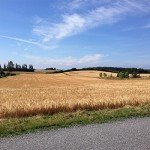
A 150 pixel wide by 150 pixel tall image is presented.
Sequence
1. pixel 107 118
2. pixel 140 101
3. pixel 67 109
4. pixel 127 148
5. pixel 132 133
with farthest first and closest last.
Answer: pixel 140 101, pixel 67 109, pixel 107 118, pixel 132 133, pixel 127 148

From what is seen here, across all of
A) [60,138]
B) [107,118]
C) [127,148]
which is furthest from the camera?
[107,118]

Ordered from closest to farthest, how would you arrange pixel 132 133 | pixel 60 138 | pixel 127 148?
pixel 127 148 → pixel 60 138 → pixel 132 133

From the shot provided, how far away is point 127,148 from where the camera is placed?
7016mm

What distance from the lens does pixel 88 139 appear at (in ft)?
25.9

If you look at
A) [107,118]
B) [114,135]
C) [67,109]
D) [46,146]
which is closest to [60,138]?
[46,146]

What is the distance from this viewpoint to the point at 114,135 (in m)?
8.37

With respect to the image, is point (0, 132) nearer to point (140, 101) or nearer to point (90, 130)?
point (90, 130)

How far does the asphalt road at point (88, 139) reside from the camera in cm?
717

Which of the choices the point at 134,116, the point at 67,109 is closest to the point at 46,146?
the point at 134,116

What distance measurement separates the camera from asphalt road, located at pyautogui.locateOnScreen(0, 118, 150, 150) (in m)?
7.17

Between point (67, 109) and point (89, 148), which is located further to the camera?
point (67, 109)

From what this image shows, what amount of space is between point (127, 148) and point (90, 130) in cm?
220

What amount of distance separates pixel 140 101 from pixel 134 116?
24.0 ft

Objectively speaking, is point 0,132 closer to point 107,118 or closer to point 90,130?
point 90,130
